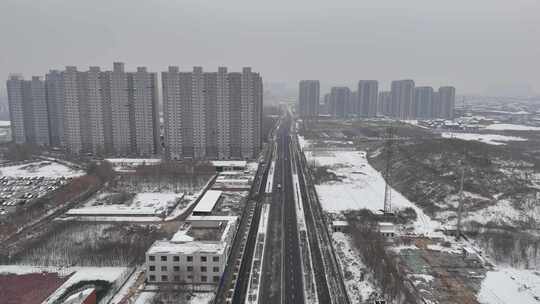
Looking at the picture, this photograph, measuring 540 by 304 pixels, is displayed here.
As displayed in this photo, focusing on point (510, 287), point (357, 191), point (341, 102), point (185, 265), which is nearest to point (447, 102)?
point (341, 102)

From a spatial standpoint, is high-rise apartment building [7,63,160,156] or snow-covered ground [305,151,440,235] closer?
snow-covered ground [305,151,440,235]

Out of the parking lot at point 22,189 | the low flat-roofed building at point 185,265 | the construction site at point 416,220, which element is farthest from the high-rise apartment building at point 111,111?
the low flat-roofed building at point 185,265

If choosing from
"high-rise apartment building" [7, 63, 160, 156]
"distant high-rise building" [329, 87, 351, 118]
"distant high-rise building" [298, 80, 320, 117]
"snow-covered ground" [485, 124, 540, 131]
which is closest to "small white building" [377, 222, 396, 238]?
"high-rise apartment building" [7, 63, 160, 156]

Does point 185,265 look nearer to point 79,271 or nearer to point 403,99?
point 79,271

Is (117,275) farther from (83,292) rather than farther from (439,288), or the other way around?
(439,288)

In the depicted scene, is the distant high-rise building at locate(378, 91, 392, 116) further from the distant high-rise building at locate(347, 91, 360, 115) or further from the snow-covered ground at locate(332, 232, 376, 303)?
the snow-covered ground at locate(332, 232, 376, 303)

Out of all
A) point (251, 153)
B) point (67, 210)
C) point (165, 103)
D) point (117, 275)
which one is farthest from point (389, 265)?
point (165, 103)
